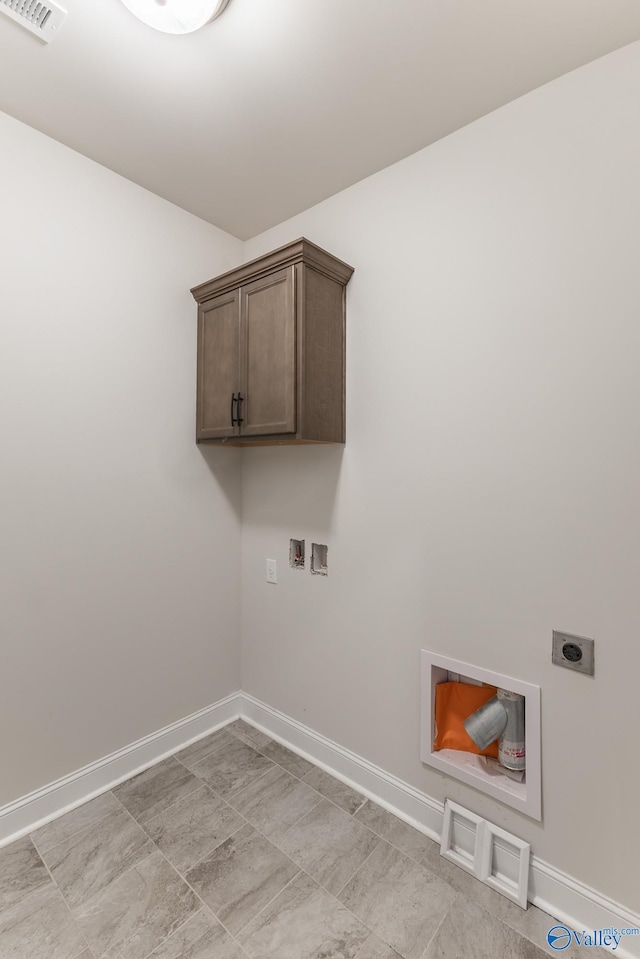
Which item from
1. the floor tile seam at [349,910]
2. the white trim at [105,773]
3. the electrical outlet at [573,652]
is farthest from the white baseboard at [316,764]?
the electrical outlet at [573,652]

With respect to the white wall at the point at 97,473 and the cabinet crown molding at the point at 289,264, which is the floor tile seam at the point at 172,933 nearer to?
the white wall at the point at 97,473

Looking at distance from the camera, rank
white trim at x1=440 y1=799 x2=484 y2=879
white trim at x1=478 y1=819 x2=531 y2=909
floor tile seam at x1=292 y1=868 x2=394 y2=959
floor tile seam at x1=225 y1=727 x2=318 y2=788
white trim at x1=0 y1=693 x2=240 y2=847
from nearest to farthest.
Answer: floor tile seam at x1=292 y1=868 x2=394 y2=959 < white trim at x1=478 y1=819 x2=531 y2=909 < white trim at x1=440 y1=799 x2=484 y2=879 < white trim at x1=0 y1=693 x2=240 y2=847 < floor tile seam at x1=225 y1=727 x2=318 y2=788

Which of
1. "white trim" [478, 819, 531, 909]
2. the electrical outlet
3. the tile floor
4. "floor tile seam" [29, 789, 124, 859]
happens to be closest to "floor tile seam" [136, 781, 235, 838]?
the tile floor

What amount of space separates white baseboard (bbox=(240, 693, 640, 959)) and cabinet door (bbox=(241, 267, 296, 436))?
5.07 ft

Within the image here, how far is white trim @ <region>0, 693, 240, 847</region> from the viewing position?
1.74 metres

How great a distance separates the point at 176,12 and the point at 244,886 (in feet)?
9.05

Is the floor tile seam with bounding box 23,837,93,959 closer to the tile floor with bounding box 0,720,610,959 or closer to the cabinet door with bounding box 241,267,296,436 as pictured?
the tile floor with bounding box 0,720,610,959

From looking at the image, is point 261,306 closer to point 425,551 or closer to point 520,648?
point 425,551

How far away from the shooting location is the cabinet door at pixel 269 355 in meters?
1.86

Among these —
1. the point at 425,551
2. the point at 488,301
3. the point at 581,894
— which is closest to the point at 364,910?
the point at 581,894

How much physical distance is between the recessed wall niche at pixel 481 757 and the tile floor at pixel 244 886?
30 cm

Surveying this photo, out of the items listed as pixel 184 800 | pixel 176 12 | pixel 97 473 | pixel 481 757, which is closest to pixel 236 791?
pixel 184 800

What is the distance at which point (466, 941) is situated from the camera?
1346 millimetres

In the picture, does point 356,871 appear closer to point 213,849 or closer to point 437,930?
point 437,930
